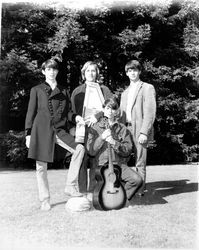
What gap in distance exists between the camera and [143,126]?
559cm

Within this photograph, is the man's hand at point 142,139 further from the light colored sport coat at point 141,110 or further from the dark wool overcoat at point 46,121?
the dark wool overcoat at point 46,121

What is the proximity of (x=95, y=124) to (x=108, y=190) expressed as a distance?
2.97 feet

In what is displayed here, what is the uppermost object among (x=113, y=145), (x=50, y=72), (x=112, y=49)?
(x=112, y=49)

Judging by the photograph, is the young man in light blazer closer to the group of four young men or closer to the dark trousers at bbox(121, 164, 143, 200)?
the group of four young men

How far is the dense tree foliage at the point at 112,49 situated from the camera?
6.91m

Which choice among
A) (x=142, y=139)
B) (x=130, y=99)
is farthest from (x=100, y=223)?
(x=130, y=99)

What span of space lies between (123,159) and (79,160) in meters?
0.71

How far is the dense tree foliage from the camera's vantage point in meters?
6.91

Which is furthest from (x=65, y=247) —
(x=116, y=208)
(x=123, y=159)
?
(x=123, y=159)

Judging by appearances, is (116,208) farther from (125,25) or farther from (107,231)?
(125,25)

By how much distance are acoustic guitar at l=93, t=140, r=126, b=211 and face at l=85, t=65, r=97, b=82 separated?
1.01 metres

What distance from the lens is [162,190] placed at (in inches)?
249

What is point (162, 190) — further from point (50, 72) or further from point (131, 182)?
point (50, 72)

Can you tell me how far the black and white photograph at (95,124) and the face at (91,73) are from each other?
1cm
